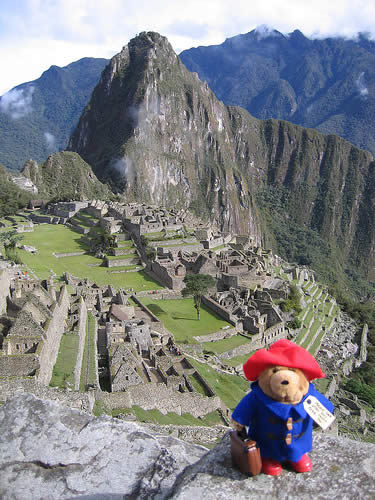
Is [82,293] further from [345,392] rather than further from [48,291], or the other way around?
[345,392]

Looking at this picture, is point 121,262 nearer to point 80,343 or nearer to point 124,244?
point 124,244

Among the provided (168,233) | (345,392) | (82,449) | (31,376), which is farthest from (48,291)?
(168,233)

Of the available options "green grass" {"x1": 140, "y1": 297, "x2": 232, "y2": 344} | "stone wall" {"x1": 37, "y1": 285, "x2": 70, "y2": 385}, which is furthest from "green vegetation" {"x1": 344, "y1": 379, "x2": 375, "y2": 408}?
"stone wall" {"x1": 37, "y1": 285, "x2": 70, "y2": 385}

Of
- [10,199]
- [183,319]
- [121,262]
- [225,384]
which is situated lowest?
[225,384]

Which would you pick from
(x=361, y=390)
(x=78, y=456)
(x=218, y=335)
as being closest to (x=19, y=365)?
(x=78, y=456)

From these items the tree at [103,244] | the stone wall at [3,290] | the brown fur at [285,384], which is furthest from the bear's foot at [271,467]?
the tree at [103,244]
